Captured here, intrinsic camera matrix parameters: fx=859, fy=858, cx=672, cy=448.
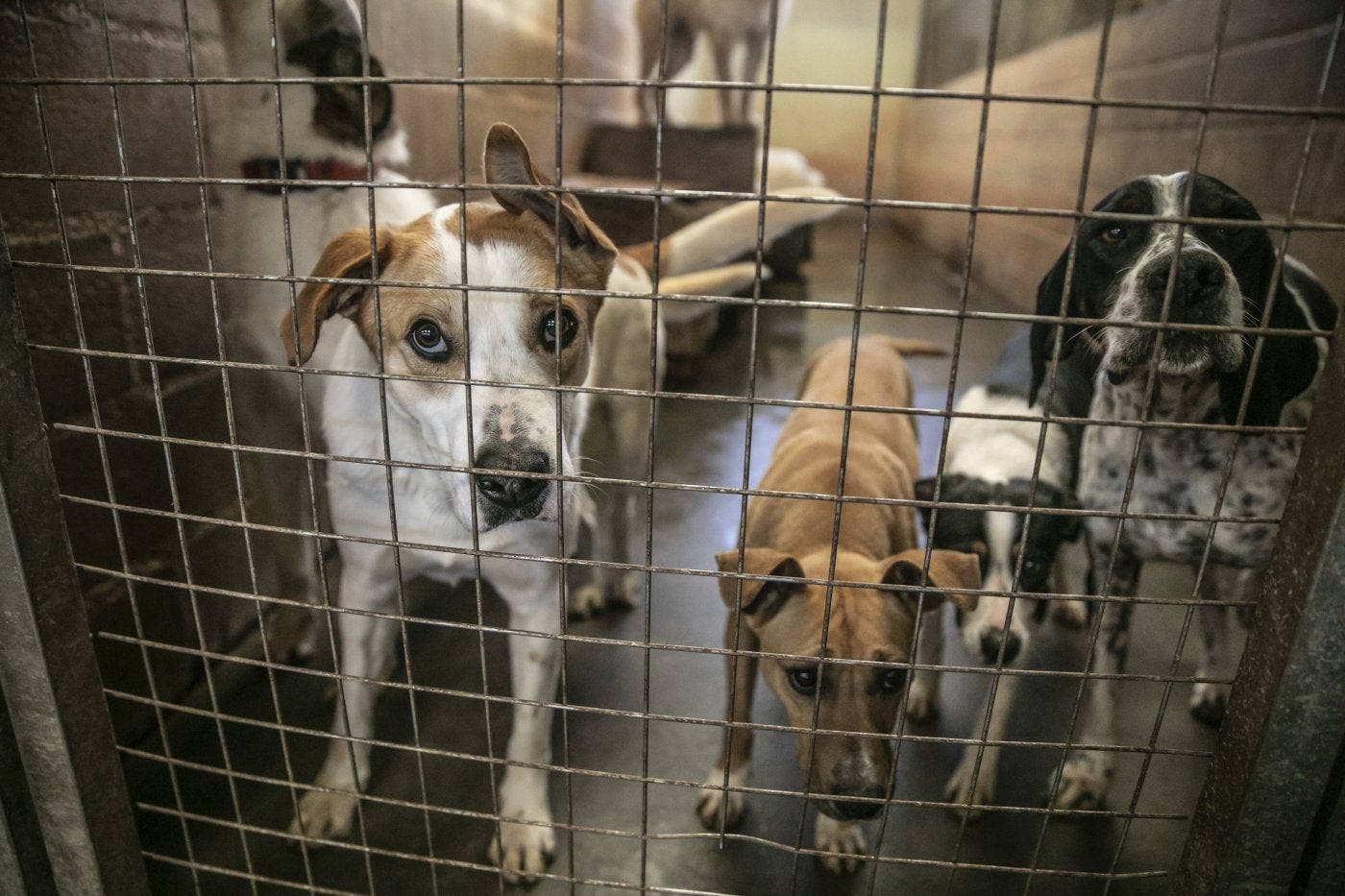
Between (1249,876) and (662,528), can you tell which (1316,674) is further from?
(662,528)

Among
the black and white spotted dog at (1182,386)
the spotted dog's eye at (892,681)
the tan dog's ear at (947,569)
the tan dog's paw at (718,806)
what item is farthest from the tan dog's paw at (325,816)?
the black and white spotted dog at (1182,386)

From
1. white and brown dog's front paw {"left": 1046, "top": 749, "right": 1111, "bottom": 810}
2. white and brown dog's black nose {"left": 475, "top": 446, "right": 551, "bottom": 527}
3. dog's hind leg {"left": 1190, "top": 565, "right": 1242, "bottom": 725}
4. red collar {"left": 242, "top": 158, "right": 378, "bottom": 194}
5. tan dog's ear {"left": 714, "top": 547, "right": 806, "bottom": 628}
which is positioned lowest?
white and brown dog's front paw {"left": 1046, "top": 749, "right": 1111, "bottom": 810}

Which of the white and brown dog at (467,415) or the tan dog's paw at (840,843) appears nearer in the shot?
the white and brown dog at (467,415)

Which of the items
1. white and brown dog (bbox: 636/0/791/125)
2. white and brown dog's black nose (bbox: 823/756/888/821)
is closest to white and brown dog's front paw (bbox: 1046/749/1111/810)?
white and brown dog's black nose (bbox: 823/756/888/821)

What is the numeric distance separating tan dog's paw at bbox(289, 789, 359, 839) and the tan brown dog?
800 mm

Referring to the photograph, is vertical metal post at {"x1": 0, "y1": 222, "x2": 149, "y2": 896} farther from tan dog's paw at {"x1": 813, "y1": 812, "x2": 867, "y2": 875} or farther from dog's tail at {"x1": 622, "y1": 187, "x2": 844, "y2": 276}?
dog's tail at {"x1": 622, "y1": 187, "x2": 844, "y2": 276}

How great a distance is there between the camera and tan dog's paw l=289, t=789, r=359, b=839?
189 centimetres

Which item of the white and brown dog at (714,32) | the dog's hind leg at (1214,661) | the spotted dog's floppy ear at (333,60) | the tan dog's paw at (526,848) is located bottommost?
the tan dog's paw at (526,848)

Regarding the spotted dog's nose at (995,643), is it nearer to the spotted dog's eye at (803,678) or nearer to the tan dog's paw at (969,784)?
the tan dog's paw at (969,784)

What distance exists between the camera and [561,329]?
1515 millimetres

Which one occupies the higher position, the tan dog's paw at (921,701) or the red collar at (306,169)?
the red collar at (306,169)

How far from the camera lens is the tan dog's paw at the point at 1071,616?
283cm

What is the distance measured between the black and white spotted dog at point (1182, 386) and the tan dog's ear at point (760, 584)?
54cm

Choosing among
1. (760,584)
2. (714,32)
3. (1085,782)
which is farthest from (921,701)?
(714,32)
